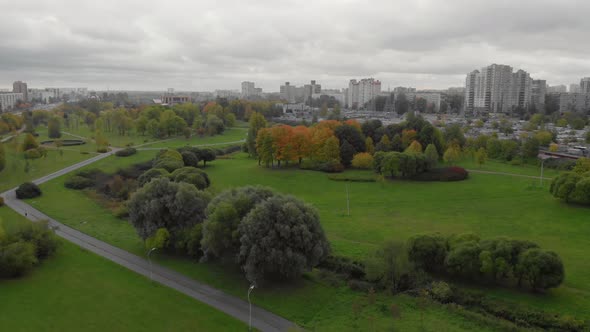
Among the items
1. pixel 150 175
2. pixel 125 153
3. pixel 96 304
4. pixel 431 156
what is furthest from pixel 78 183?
pixel 431 156

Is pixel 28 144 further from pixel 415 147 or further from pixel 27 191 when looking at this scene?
pixel 415 147

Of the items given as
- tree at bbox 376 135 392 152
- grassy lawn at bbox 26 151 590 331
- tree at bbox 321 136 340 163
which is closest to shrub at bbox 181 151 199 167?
grassy lawn at bbox 26 151 590 331

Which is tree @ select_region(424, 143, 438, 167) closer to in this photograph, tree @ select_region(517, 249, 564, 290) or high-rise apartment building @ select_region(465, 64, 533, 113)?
tree @ select_region(517, 249, 564, 290)

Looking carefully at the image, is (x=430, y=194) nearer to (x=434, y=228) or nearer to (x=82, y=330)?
(x=434, y=228)

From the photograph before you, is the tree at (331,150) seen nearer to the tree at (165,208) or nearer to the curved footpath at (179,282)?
the tree at (165,208)

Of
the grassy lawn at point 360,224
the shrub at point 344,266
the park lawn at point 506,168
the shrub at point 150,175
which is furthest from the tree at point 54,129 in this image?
the shrub at point 344,266
